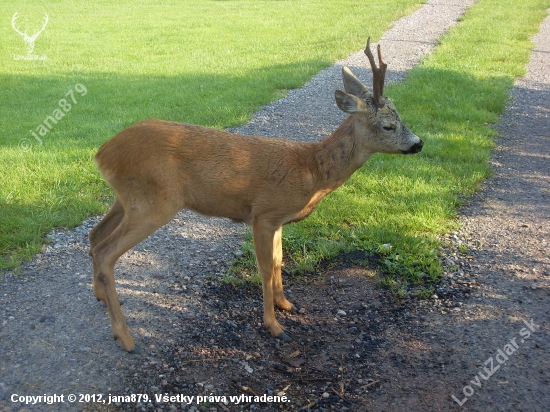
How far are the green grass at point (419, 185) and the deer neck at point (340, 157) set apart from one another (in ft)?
3.24

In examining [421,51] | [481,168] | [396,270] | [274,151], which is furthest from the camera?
[421,51]

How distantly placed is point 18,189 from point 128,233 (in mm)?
2861

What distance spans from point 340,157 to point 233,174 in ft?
2.54

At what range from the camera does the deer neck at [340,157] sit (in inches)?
170

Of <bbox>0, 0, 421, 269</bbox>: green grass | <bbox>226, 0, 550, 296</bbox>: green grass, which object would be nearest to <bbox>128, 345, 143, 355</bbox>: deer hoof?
<bbox>226, 0, 550, 296</bbox>: green grass

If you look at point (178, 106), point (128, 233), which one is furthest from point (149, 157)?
point (178, 106)

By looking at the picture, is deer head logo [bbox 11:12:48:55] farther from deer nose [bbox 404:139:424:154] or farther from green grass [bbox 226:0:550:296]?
deer nose [bbox 404:139:424:154]

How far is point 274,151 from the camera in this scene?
14.2 ft

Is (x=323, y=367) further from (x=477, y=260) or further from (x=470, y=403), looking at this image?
(x=477, y=260)

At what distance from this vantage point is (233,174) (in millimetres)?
4133

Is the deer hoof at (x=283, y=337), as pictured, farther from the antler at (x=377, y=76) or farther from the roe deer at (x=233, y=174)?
the antler at (x=377, y=76)

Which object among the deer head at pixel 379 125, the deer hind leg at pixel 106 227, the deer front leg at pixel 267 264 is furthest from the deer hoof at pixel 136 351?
the deer head at pixel 379 125

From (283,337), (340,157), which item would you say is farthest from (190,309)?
(340,157)

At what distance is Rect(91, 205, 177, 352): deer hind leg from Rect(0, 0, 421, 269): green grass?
132cm
